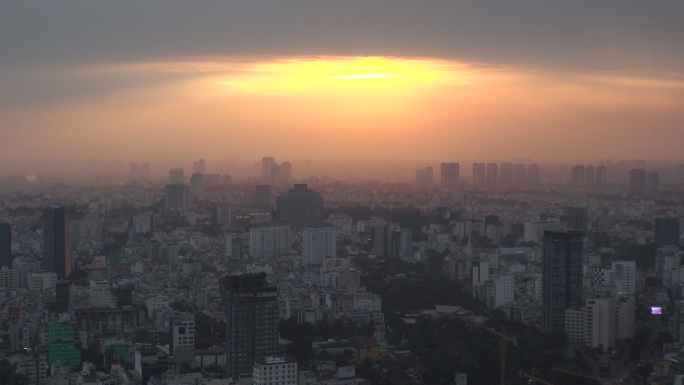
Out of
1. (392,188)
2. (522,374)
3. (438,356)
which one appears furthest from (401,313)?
(392,188)

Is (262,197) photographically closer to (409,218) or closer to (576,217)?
(409,218)

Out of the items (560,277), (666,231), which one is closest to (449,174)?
(666,231)

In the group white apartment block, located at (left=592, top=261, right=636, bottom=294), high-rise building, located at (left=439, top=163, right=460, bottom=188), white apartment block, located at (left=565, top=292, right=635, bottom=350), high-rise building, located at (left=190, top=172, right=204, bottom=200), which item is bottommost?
white apartment block, located at (left=565, top=292, right=635, bottom=350)

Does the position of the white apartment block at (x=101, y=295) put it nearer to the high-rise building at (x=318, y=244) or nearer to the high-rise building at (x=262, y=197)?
the high-rise building at (x=318, y=244)

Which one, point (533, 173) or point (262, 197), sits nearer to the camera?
point (533, 173)

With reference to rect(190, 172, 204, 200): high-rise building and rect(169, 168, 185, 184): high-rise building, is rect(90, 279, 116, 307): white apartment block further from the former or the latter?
rect(190, 172, 204, 200): high-rise building

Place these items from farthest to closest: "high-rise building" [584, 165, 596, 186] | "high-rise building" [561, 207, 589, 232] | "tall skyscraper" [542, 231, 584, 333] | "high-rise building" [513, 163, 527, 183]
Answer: "high-rise building" [561, 207, 589, 232] < "high-rise building" [513, 163, 527, 183] < "high-rise building" [584, 165, 596, 186] < "tall skyscraper" [542, 231, 584, 333]

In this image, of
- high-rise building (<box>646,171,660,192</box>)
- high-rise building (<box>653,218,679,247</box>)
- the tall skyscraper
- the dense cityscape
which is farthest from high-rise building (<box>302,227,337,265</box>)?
high-rise building (<box>646,171,660,192</box>)
